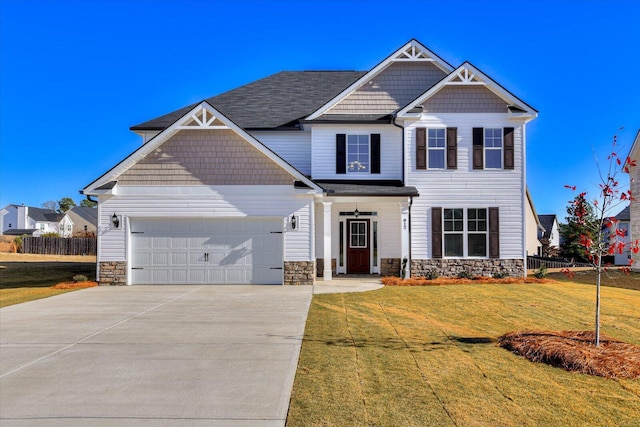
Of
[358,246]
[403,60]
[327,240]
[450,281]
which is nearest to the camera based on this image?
[450,281]

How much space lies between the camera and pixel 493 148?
16.5 m

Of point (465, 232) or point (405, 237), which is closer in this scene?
point (405, 237)

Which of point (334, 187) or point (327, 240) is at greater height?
point (334, 187)

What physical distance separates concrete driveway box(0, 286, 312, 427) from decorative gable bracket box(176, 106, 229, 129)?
18.7 ft

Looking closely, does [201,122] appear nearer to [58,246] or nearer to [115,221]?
[115,221]

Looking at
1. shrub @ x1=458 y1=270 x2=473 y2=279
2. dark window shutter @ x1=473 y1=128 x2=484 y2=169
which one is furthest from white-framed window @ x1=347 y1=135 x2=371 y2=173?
shrub @ x1=458 y1=270 x2=473 y2=279

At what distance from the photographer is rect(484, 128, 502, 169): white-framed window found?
1652cm

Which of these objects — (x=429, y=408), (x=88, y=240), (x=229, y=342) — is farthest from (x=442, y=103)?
(x=88, y=240)

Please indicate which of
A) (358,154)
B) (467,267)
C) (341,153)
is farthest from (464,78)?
(467,267)

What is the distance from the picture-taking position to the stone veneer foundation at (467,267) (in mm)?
16312

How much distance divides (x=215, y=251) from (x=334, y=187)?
4.61 meters

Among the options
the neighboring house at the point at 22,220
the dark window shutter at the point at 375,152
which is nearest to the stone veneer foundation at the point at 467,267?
the dark window shutter at the point at 375,152

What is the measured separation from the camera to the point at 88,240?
3828 cm

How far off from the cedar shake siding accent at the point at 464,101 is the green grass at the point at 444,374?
813cm
